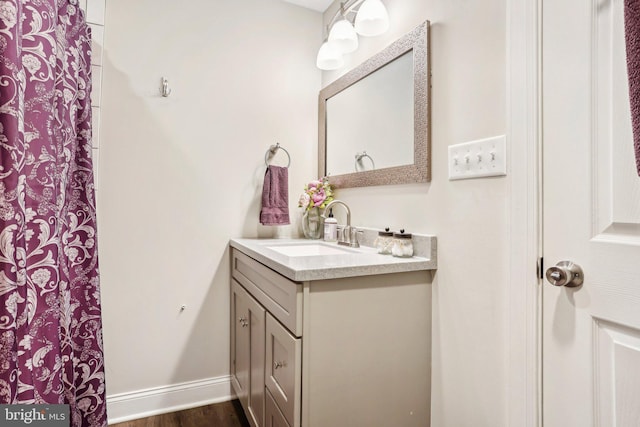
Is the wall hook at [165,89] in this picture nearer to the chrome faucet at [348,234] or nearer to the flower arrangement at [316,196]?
the flower arrangement at [316,196]

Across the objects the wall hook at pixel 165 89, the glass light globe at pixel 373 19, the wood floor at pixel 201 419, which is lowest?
the wood floor at pixel 201 419

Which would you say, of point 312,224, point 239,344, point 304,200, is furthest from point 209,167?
point 239,344

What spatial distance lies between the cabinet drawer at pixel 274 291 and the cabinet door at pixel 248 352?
61 mm

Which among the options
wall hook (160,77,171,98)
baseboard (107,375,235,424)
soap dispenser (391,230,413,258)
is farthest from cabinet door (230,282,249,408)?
wall hook (160,77,171,98)

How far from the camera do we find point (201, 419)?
1.77 meters

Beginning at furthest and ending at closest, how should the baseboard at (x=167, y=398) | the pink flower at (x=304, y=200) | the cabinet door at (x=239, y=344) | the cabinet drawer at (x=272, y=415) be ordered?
the pink flower at (x=304, y=200) → the baseboard at (x=167, y=398) → the cabinet door at (x=239, y=344) → the cabinet drawer at (x=272, y=415)

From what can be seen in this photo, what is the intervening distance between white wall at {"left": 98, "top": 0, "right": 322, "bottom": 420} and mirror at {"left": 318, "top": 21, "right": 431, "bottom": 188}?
0.84 feet

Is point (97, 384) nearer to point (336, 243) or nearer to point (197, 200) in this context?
point (197, 200)

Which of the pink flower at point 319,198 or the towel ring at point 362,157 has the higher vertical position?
the towel ring at point 362,157

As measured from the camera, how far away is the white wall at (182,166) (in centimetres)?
177

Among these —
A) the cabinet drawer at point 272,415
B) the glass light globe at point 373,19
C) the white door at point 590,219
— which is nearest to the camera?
the white door at point 590,219

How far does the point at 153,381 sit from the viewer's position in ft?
6.01

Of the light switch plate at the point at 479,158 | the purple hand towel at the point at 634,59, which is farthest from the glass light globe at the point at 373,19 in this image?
the purple hand towel at the point at 634,59

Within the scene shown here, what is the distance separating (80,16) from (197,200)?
3.04 ft
